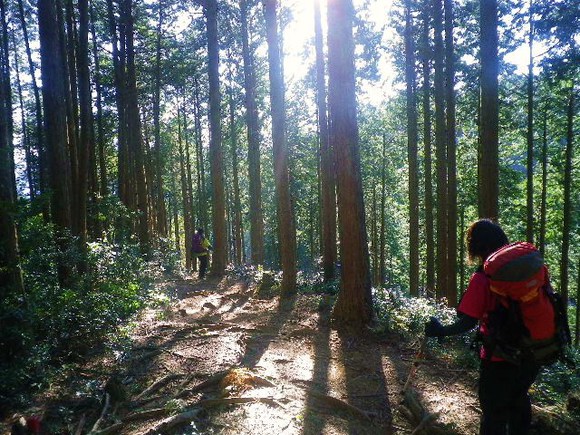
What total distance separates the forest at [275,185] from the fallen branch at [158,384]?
5cm

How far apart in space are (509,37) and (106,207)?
51.2 feet

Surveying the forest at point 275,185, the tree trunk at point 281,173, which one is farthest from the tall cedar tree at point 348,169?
the tree trunk at point 281,173

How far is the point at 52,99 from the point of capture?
27.0 ft

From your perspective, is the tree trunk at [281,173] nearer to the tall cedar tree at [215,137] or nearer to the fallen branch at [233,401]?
the tall cedar tree at [215,137]

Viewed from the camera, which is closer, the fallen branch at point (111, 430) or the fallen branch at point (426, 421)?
the fallen branch at point (111, 430)

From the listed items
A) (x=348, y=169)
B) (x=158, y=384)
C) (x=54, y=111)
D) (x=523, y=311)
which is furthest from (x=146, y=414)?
(x=54, y=111)

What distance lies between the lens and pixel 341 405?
4.65 metres

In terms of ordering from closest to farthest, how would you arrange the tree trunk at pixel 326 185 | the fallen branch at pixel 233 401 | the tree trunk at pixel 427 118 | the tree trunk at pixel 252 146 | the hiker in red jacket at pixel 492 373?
the hiker in red jacket at pixel 492 373 → the fallen branch at pixel 233 401 → the tree trunk at pixel 326 185 → the tree trunk at pixel 427 118 → the tree trunk at pixel 252 146

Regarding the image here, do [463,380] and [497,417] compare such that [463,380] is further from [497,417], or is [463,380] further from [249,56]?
[249,56]

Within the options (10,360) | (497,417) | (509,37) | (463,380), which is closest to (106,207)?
(10,360)

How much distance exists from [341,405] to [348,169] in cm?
413

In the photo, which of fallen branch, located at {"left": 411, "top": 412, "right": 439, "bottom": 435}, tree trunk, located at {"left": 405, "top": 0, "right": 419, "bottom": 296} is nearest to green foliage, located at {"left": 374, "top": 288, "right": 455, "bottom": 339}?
fallen branch, located at {"left": 411, "top": 412, "right": 439, "bottom": 435}

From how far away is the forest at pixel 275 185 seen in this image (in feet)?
16.5

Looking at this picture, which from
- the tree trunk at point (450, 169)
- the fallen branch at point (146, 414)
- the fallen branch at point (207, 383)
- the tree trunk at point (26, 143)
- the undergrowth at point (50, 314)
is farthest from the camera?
the tree trunk at point (26, 143)
